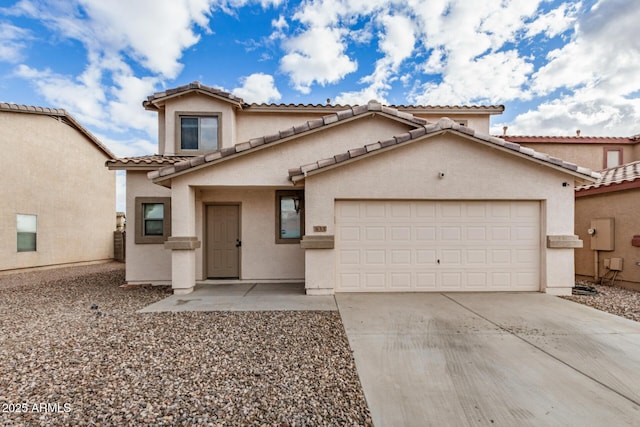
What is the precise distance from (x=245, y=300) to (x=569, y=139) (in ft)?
49.8

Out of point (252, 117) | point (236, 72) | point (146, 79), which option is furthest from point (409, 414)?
point (146, 79)

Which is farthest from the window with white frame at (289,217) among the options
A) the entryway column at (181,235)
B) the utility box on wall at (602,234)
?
the utility box on wall at (602,234)

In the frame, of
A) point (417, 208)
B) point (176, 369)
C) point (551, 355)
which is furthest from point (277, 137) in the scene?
point (551, 355)

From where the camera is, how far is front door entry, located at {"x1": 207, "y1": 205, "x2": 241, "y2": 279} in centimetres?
887

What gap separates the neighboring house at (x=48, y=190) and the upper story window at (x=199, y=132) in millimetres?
7295

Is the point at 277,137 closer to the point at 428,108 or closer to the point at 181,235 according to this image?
the point at 181,235

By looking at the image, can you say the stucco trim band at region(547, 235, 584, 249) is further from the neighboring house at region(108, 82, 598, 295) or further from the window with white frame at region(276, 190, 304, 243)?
the window with white frame at region(276, 190, 304, 243)

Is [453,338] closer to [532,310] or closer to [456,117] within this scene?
[532,310]

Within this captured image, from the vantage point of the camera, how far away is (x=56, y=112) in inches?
492

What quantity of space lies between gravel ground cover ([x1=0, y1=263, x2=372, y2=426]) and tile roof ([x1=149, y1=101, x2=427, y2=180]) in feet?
11.3

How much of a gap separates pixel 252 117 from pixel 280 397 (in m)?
9.52

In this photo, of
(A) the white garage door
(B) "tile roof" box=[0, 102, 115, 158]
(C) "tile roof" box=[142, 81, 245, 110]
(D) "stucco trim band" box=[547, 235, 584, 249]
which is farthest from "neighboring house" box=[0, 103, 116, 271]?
(D) "stucco trim band" box=[547, 235, 584, 249]

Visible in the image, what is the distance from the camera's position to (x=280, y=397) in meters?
2.89

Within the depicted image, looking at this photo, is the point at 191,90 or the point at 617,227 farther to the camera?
the point at 191,90
